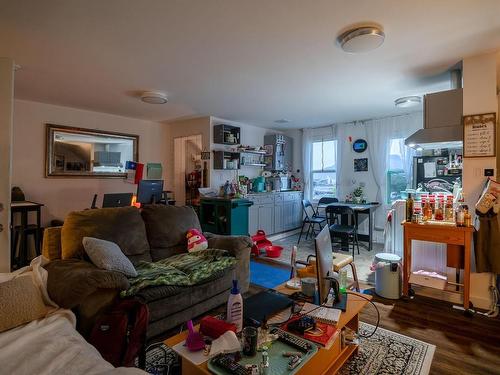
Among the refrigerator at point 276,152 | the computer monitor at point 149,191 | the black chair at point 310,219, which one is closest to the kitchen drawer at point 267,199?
the black chair at point 310,219

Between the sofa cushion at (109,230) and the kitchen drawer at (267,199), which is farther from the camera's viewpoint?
the kitchen drawer at (267,199)

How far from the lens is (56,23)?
6.79 ft

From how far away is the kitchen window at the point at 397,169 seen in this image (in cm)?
492

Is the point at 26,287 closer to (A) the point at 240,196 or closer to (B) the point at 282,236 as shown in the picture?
(A) the point at 240,196

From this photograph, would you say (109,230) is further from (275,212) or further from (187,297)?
(275,212)

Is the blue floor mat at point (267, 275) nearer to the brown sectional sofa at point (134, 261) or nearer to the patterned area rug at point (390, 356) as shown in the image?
the brown sectional sofa at point (134, 261)

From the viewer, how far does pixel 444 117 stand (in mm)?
2850

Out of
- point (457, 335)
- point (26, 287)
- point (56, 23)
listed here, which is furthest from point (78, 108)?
point (457, 335)

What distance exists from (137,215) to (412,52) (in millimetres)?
2990

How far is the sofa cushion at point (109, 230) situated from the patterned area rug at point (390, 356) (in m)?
1.95

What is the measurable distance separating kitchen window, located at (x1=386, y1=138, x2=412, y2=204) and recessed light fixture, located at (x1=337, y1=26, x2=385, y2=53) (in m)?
3.18

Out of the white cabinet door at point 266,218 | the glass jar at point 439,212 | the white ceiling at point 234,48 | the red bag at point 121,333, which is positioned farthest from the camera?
the white cabinet door at point 266,218

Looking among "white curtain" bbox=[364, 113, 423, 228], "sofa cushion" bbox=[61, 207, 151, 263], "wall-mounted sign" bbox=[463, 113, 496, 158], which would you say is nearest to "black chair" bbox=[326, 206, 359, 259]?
"white curtain" bbox=[364, 113, 423, 228]

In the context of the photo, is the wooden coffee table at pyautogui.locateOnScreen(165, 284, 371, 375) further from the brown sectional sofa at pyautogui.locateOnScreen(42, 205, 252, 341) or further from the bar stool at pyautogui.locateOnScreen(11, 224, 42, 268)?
the bar stool at pyautogui.locateOnScreen(11, 224, 42, 268)
